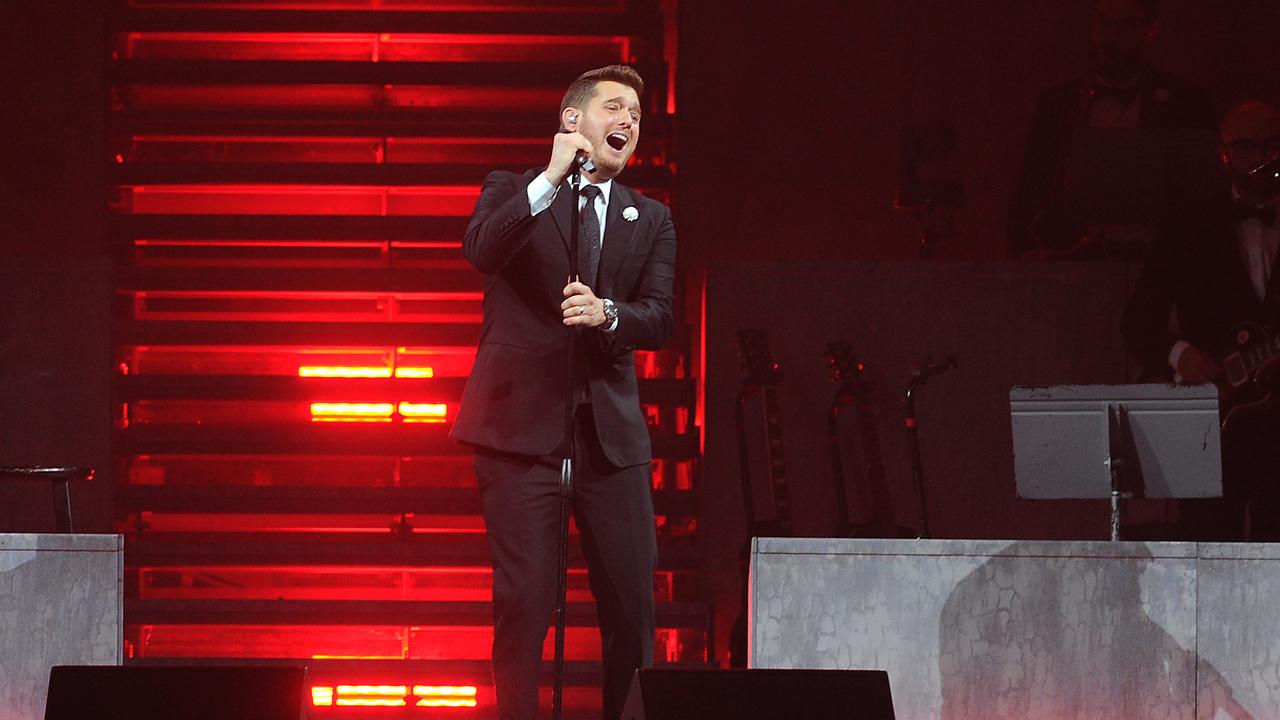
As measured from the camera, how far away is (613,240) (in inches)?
119

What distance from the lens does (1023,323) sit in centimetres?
529

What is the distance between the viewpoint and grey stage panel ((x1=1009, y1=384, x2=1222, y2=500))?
3.14m

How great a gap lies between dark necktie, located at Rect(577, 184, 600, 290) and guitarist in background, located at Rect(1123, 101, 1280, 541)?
7.05 ft

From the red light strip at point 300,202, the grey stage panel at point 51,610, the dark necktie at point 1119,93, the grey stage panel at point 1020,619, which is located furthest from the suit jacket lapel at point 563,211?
the dark necktie at point 1119,93

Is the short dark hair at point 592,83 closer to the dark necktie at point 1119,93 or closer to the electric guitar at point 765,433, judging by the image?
the electric guitar at point 765,433

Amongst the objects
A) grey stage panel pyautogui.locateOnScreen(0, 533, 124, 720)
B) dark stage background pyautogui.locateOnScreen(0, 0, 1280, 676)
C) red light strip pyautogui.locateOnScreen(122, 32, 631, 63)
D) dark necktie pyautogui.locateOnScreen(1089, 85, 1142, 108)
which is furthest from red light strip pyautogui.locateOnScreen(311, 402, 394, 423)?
dark necktie pyautogui.locateOnScreen(1089, 85, 1142, 108)

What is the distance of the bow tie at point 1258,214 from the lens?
14.3 feet

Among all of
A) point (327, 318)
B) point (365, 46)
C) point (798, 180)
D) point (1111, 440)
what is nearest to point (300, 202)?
point (327, 318)

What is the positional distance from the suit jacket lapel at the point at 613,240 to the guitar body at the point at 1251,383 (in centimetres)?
220

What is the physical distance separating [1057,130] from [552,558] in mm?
3545

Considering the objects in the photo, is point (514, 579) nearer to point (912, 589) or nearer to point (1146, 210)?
point (912, 589)

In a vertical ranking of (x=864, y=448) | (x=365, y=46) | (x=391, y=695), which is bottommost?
(x=391, y=695)

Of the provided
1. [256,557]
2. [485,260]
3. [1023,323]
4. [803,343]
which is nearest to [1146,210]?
[1023,323]

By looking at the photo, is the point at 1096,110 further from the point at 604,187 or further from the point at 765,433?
the point at 604,187
